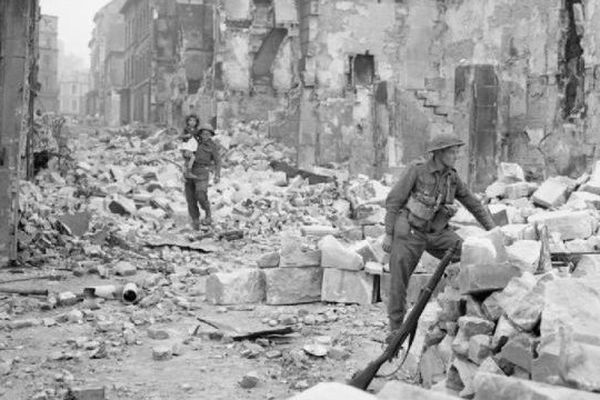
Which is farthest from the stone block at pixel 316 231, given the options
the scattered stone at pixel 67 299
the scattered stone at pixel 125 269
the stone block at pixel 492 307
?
the stone block at pixel 492 307

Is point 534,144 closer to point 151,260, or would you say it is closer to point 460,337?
point 151,260

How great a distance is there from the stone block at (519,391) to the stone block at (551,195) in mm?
7500

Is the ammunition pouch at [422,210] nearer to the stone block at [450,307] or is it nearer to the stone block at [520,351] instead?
the stone block at [450,307]

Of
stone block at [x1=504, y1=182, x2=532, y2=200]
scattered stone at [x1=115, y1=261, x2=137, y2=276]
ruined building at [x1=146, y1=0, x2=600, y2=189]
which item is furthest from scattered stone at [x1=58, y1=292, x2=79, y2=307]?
ruined building at [x1=146, y1=0, x2=600, y2=189]

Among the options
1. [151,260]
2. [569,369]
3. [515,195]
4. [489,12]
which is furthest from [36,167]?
[569,369]

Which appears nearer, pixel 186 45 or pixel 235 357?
pixel 235 357

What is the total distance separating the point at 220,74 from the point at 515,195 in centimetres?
1465

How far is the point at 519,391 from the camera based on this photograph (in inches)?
110

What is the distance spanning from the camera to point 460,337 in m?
4.29

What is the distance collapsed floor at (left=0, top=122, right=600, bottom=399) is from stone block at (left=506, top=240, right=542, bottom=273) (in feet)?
0.06

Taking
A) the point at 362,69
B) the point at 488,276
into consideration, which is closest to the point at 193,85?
the point at 362,69

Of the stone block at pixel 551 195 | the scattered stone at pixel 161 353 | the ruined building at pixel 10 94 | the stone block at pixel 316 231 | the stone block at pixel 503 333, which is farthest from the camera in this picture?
the stone block at pixel 551 195

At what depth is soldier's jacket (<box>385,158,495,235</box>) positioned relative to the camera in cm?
548

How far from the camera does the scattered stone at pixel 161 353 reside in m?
5.29
